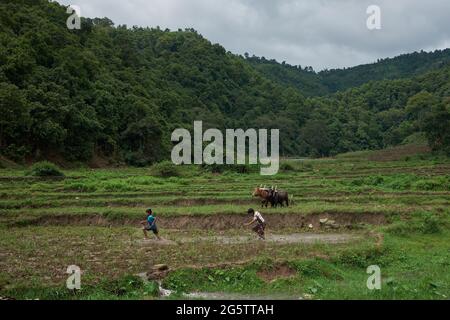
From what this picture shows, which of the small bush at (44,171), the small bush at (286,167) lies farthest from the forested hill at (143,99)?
the small bush at (286,167)

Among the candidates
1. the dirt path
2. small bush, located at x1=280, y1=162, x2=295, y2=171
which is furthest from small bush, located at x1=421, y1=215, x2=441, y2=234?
small bush, located at x1=280, y1=162, x2=295, y2=171

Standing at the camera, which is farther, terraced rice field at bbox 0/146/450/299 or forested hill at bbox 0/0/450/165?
forested hill at bbox 0/0/450/165

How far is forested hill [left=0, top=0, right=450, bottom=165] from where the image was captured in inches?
2200

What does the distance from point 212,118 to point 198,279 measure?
282 feet

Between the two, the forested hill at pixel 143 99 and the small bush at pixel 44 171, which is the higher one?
the forested hill at pixel 143 99

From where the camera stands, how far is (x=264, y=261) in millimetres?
15320

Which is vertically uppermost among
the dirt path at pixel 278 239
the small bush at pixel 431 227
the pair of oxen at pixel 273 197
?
the pair of oxen at pixel 273 197

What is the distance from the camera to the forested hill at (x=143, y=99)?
55.9 m

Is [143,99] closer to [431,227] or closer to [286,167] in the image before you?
[286,167]

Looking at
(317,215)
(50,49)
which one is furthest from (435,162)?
(50,49)

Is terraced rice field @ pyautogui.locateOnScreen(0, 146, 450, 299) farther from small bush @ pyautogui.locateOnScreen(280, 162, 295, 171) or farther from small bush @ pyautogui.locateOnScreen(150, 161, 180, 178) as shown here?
small bush @ pyautogui.locateOnScreen(280, 162, 295, 171)

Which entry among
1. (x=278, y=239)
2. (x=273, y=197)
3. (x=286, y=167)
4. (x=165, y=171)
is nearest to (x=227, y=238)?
(x=278, y=239)

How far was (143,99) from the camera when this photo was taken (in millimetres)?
78438

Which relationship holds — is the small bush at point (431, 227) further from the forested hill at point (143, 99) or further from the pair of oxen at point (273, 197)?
the forested hill at point (143, 99)
